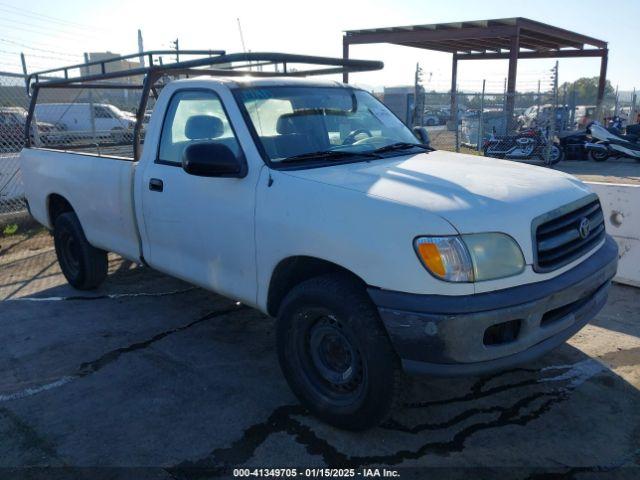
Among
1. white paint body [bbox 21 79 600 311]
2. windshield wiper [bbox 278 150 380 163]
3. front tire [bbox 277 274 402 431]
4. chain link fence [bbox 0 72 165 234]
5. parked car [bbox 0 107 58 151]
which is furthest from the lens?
parked car [bbox 0 107 58 151]

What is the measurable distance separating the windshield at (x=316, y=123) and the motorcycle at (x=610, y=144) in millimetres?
13905

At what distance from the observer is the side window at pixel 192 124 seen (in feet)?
12.1

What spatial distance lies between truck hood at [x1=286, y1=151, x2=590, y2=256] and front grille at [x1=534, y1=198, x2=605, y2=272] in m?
0.08

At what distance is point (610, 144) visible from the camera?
1581 cm

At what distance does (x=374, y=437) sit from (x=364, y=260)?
1091mm

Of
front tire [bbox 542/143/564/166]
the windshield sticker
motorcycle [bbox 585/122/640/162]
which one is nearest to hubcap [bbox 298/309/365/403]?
the windshield sticker

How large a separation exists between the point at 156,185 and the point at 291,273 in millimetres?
1453

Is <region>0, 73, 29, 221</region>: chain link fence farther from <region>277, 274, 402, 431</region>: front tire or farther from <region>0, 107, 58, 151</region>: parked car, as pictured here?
<region>277, 274, 402, 431</region>: front tire

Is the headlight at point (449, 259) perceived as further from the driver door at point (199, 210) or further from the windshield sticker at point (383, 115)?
the windshield sticker at point (383, 115)

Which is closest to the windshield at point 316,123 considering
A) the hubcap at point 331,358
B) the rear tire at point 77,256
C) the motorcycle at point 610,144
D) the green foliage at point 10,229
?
the hubcap at point 331,358

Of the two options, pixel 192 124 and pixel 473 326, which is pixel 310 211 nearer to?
pixel 473 326

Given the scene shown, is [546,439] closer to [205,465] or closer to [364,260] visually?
[364,260]

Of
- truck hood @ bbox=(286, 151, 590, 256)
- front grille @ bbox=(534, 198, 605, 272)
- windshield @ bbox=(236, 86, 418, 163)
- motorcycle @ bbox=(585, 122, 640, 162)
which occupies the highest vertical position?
windshield @ bbox=(236, 86, 418, 163)

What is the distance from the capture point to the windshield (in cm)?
354
